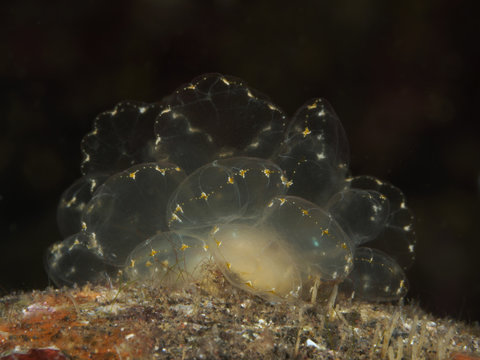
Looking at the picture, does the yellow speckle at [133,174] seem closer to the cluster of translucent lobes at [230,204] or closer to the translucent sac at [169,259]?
the cluster of translucent lobes at [230,204]

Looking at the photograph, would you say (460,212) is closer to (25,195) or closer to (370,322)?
(370,322)

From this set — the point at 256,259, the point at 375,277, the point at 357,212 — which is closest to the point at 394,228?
the point at 375,277

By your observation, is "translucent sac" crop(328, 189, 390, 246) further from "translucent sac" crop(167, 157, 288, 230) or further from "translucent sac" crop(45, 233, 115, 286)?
"translucent sac" crop(45, 233, 115, 286)

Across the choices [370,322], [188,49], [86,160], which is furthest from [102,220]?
[188,49]

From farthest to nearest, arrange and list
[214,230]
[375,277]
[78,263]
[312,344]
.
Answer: [78,263]
[375,277]
[214,230]
[312,344]

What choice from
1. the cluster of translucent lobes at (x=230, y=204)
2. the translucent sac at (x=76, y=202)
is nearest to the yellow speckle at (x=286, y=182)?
the cluster of translucent lobes at (x=230, y=204)

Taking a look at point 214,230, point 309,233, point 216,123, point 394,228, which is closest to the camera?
point 309,233

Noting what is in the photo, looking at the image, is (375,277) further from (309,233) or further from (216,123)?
(216,123)
